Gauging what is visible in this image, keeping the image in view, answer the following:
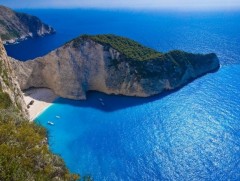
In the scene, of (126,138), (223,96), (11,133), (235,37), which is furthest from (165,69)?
(235,37)

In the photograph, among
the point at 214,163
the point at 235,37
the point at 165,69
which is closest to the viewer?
the point at 214,163

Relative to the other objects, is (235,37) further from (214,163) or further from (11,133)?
(11,133)

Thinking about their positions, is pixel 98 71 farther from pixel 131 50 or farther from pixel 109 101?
pixel 131 50

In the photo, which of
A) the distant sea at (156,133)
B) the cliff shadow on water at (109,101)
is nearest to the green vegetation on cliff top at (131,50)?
the distant sea at (156,133)

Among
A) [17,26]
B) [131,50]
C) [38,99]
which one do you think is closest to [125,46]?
[131,50]

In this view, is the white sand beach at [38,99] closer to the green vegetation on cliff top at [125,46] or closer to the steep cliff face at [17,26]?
the green vegetation on cliff top at [125,46]

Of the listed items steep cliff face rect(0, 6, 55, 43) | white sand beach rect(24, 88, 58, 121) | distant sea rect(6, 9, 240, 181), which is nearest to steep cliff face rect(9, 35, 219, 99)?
white sand beach rect(24, 88, 58, 121)
